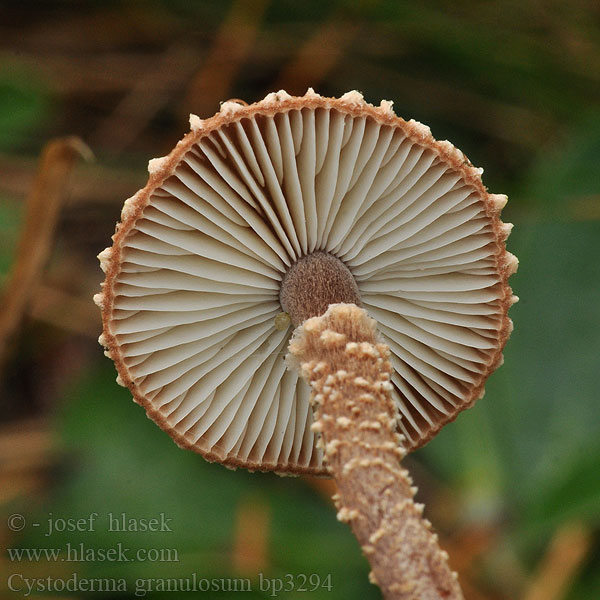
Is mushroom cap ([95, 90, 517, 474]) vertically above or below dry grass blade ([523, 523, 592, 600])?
above

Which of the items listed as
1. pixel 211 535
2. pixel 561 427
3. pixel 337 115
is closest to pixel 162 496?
pixel 211 535

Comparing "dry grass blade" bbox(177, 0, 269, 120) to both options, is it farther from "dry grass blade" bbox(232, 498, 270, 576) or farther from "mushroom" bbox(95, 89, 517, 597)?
"mushroom" bbox(95, 89, 517, 597)

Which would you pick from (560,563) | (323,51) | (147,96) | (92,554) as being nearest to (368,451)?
(92,554)

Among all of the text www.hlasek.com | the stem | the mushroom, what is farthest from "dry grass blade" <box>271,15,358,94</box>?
the stem

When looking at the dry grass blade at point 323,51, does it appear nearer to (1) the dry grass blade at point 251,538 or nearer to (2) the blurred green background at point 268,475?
(2) the blurred green background at point 268,475

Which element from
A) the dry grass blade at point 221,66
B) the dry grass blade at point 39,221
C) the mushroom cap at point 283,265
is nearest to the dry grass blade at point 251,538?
the mushroom cap at point 283,265
